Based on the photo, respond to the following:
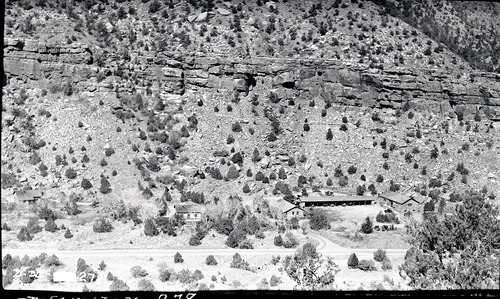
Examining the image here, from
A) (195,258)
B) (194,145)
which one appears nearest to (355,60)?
(194,145)

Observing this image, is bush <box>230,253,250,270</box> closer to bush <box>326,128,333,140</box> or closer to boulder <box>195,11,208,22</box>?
bush <box>326,128,333,140</box>

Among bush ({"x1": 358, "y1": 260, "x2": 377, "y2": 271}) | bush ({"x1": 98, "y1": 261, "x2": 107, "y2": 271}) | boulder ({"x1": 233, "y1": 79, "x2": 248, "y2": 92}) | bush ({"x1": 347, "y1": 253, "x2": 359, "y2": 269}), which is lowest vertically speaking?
bush ({"x1": 358, "y1": 260, "x2": 377, "y2": 271})

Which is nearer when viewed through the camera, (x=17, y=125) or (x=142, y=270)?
(x=142, y=270)

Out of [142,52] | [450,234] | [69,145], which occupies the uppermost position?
[142,52]

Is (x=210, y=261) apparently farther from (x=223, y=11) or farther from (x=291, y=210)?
(x=223, y=11)

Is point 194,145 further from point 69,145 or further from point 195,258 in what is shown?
point 195,258

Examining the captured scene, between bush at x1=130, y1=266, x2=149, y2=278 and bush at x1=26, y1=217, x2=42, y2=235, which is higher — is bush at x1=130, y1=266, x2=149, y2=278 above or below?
above

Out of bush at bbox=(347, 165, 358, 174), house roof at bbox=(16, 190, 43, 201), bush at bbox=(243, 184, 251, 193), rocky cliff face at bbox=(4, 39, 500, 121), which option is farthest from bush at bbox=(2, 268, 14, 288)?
bush at bbox=(347, 165, 358, 174)
